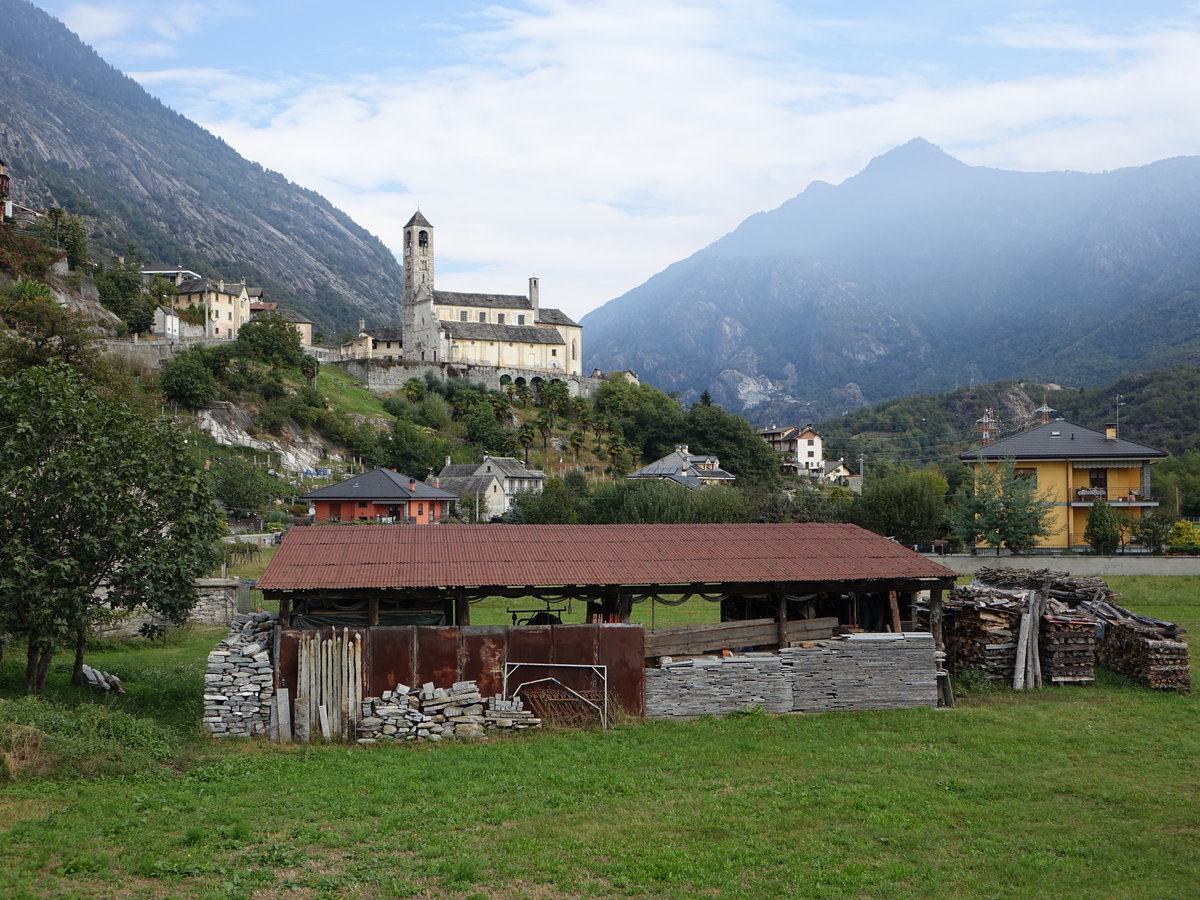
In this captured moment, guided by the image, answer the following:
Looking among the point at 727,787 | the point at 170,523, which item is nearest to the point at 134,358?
the point at 170,523

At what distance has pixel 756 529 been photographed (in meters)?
21.6

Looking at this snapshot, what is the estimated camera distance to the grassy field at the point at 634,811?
1006cm

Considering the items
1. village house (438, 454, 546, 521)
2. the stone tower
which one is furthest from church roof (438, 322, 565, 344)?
village house (438, 454, 546, 521)

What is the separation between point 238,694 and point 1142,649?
1816 centimetres

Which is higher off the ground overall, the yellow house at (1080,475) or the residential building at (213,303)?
the residential building at (213,303)

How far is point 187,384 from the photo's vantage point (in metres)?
77.2

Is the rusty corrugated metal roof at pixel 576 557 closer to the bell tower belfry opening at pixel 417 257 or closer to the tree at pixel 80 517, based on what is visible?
the tree at pixel 80 517

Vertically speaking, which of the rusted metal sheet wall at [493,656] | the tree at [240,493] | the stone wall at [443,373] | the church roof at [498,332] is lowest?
the rusted metal sheet wall at [493,656]

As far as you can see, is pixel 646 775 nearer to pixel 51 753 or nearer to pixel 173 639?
pixel 51 753

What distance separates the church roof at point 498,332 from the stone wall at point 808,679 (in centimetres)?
10455

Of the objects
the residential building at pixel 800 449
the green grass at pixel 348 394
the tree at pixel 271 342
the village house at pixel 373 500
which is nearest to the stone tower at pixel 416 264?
the green grass at pixel 348 394

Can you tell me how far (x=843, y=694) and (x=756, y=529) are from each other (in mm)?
4350

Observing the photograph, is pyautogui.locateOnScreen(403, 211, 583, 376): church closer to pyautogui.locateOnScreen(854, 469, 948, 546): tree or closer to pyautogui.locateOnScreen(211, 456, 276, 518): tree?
pyautogui.locateOnScreen(211, 456, 276, 518): tree

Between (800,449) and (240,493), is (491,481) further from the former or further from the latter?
(800,449)
